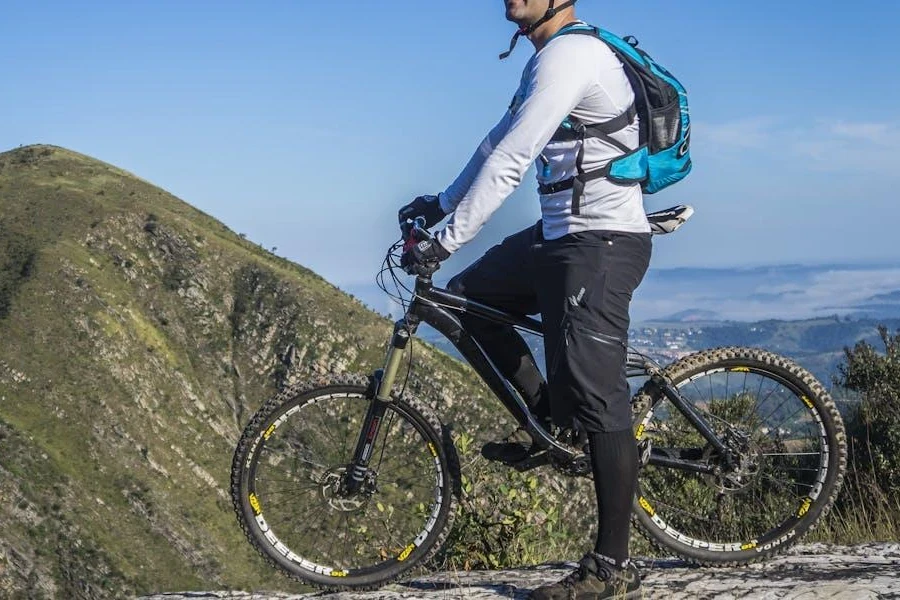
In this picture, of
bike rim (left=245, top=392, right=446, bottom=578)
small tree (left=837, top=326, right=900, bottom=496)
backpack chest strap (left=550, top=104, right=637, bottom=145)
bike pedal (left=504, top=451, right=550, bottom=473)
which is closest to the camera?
backpack chest strap (left=550, top=104, right=637, bottom=145)

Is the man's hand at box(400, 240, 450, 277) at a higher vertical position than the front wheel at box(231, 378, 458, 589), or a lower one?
higher

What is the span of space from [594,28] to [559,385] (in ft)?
5.62

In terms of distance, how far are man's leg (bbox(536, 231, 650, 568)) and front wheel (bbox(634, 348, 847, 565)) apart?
580 mm

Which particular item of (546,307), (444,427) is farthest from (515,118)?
(444,427)

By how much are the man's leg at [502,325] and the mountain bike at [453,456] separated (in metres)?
0.07

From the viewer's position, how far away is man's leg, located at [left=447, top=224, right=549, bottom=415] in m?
5.24

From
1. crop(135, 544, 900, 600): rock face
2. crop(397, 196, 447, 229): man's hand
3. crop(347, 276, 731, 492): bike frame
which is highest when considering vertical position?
crop(397, 196, 447, 229): man's hand

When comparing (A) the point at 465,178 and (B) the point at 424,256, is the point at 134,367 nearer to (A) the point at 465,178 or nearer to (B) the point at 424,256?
(A) the point at 465,178

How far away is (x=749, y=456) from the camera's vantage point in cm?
555

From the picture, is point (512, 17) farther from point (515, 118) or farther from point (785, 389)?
point (785, 389)

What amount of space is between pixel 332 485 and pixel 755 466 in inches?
94.4

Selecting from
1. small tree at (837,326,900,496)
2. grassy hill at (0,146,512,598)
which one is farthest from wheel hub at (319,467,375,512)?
grassy hill at (0,146,512,598)

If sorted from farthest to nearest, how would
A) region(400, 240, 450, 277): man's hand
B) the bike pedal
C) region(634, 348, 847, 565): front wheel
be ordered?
1. region(634, 348, 847, 565): front wheel
2. the bike pedal
3. region(400, 240, 450, 277): man's hand

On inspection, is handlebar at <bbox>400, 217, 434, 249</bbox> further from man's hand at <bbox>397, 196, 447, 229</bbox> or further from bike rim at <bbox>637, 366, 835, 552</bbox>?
bike rim at <bbox>637, 366, 835, 552</bbox>
